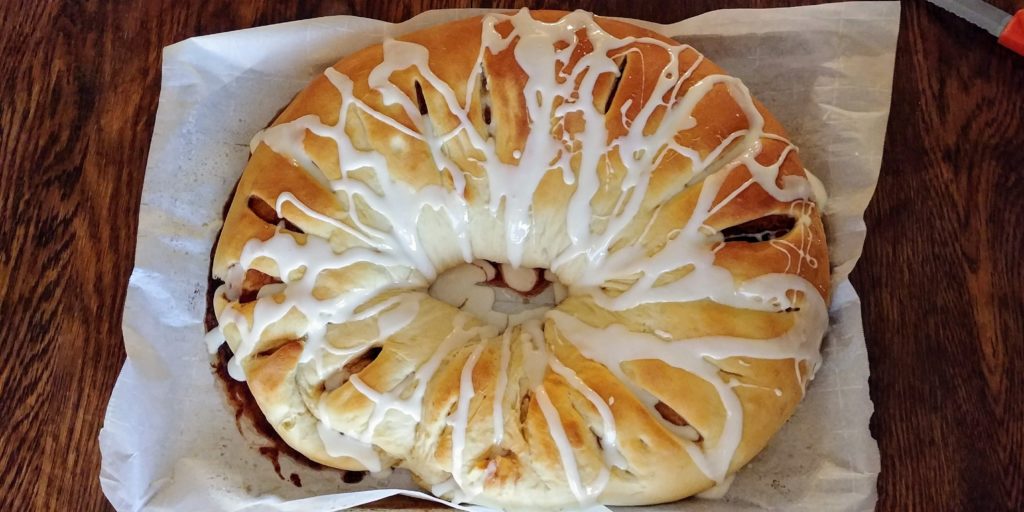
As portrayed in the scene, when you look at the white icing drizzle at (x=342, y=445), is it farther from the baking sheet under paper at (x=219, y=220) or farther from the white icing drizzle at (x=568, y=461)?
the white icing drizzle at (x=568, y=461)

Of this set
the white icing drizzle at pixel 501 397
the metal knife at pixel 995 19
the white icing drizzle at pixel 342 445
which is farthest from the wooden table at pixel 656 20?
the white icing drizzle at pixel 501 397

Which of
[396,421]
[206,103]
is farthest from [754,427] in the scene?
[206,103]

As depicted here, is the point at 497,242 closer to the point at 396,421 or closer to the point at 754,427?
the point at 396,421

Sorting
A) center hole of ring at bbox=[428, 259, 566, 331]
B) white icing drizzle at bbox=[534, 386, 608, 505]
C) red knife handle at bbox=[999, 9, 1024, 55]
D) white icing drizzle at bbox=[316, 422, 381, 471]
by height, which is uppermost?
red knife handle at bbox=[999, 9, 1024, 55]

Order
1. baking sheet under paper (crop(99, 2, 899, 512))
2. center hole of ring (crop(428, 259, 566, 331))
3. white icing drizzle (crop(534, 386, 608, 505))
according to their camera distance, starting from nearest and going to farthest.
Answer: white icing drizzle (crop(534, 386, 608, 505)), baking sheet under paper (crop(99, 2, 899, 512)), center hole of ring (crop(428, 259, 566, 331))

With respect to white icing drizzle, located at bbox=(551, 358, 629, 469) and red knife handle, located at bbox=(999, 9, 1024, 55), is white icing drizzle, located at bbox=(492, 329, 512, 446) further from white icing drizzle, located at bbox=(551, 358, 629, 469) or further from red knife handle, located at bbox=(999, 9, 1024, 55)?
red knife handle, located at bbox=(999, 9, 1024, 55)

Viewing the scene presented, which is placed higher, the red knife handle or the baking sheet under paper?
the red knife handle

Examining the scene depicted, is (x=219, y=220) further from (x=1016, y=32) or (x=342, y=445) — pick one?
(x=1016, y=32)

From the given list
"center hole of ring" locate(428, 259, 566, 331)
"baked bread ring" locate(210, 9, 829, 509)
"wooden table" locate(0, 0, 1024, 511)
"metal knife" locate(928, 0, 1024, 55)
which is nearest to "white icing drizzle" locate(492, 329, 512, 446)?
"baked bread ring" locate(210, 9, 829, 509)
